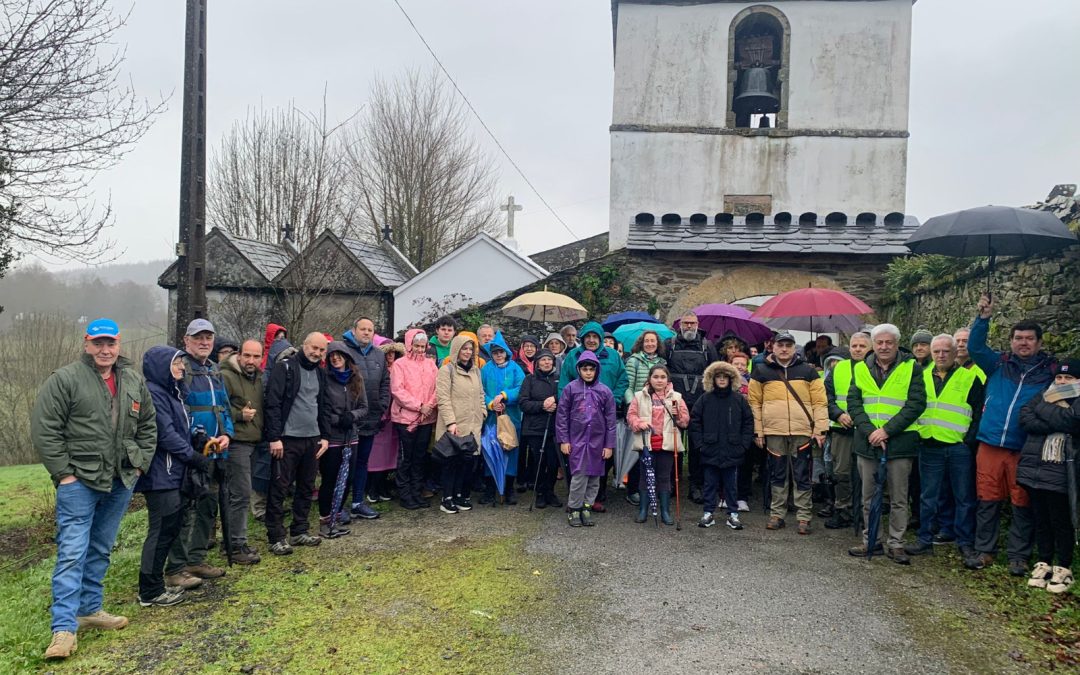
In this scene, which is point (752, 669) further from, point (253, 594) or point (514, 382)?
point (514, 382)

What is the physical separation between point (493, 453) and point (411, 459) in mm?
866

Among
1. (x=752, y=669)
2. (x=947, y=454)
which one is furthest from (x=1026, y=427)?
(x=752, y=669)

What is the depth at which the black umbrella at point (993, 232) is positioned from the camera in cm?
561

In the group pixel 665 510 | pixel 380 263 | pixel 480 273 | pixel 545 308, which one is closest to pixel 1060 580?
pixel 665 510

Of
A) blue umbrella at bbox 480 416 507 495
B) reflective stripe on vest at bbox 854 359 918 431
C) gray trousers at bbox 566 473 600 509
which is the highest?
reflective stripe on vest at bbox 854 359 918 431

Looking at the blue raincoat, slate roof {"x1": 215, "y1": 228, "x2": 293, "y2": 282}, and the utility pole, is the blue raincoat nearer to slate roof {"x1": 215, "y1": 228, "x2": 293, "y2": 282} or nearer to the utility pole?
the utility pole

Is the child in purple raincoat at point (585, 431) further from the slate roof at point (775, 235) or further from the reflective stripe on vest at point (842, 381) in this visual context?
the slate roof at point (775, 235)

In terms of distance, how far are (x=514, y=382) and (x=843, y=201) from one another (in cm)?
1151

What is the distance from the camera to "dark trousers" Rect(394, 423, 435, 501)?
284 inches

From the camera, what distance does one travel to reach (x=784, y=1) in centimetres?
1563

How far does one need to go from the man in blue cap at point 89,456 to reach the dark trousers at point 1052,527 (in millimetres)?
6184

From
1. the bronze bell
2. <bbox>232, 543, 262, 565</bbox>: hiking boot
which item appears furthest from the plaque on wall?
<bbox>232, 543, 262, 565</bbox>: hiking boot

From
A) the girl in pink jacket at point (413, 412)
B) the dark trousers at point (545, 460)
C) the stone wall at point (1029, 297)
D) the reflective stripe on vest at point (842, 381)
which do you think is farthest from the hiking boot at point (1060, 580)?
the girl in pink jacket at point (413, 412)

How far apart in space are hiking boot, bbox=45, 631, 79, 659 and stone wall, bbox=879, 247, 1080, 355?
311 inches
